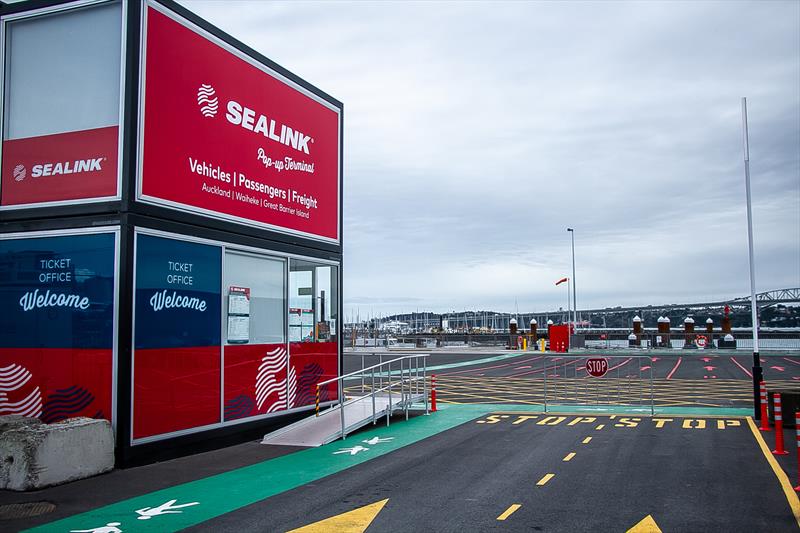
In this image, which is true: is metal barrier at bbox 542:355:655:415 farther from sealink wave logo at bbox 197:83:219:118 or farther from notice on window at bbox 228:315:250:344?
sealink wave logo at bbox 197:83:219:118

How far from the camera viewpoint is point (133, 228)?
11.6m

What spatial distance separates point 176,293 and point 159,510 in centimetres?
463

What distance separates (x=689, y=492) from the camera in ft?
31.2

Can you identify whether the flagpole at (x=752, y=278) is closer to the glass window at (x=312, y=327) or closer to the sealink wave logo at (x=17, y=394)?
the glass window at (x=312, y=327)

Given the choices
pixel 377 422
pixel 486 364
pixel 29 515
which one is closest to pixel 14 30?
pixel 29 515

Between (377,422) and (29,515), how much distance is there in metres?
9.42

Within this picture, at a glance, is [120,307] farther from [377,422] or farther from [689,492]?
[689,492]

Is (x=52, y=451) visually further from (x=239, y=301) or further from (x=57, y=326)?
(x=239, y=301)

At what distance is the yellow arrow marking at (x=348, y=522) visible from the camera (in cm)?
780

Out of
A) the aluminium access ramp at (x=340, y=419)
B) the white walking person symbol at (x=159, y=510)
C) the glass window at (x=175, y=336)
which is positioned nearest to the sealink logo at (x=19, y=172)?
the glass window at (x=175, y=336)

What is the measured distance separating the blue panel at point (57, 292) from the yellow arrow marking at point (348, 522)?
17.3ft

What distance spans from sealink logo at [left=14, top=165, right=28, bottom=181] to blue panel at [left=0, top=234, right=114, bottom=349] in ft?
3.87

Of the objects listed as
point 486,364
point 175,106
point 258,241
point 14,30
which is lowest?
point 486,364

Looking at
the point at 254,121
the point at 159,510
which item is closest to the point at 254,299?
the point at 254,121
